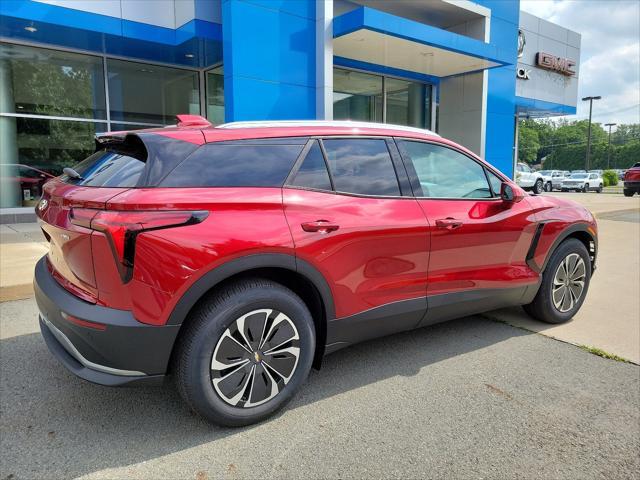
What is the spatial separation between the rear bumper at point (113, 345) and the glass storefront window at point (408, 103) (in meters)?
13.5

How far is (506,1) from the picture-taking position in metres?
14.9

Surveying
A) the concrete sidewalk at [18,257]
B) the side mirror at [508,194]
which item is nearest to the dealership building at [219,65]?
the concrete sidewalk at [18,257]

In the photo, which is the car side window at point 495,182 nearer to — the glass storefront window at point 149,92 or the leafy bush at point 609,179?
the glass storefront window at point 149,92

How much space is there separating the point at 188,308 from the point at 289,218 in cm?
74

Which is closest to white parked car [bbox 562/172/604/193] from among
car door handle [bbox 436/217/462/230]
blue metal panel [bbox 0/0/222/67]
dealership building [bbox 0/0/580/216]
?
dealership building [bbox 0/0/580/216]

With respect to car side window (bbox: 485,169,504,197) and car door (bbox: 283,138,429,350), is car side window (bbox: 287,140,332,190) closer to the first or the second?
car door (bbox: 283,138,429,350)

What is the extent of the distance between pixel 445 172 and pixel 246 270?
1926 millimetres

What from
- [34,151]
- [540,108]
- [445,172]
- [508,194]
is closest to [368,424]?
[445,172]

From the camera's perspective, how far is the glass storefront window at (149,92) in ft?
38.7

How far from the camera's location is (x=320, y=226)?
2.80 metres

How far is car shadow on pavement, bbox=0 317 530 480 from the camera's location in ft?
8.02

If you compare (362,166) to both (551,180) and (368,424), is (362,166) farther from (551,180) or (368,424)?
(551,180)

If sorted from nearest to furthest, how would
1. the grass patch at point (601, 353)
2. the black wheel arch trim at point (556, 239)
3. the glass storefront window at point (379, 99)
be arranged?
the grass patch at point (601, 353) < the black wheel arch trim at point (556, 239) < the glass storefront window at point (379, 99)

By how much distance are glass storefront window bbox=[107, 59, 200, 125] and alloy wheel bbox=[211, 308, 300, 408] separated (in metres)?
10.9
